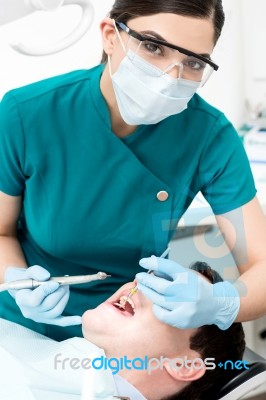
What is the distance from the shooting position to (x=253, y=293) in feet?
4.05

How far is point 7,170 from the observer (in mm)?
1292

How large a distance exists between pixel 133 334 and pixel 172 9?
0.75m

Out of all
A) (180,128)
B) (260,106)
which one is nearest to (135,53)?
(180,128)

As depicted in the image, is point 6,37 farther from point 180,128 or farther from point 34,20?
point 180,128

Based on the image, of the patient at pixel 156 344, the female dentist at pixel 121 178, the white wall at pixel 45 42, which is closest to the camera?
the female dentist at pixel 121 178

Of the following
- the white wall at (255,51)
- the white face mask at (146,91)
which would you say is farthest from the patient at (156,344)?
the white wall at (255,51)

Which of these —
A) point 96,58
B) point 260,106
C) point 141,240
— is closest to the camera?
point 141,240

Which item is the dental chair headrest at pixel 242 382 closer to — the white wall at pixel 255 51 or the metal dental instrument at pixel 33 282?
the metal dental instrument at pixel 33 282

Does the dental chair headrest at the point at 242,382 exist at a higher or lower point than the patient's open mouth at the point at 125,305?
lower

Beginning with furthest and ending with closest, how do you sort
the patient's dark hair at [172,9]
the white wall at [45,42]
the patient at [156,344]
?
the white wall at [45,42]
the patient at [156,344]
the patient's dark hair at [172,9]

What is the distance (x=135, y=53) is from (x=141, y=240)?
1.56 ft

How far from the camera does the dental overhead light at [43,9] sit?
4.13 ft

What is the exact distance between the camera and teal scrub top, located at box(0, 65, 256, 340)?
1298 millimetres

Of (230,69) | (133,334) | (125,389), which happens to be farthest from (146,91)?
(230,69)
